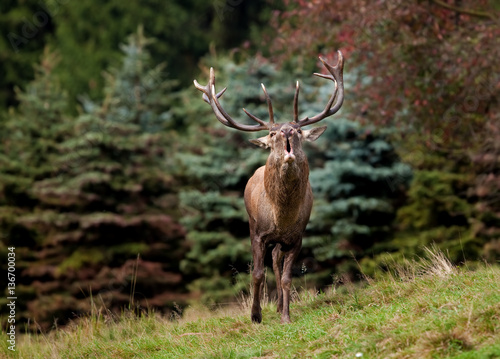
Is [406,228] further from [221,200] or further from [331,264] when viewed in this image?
[221,200]

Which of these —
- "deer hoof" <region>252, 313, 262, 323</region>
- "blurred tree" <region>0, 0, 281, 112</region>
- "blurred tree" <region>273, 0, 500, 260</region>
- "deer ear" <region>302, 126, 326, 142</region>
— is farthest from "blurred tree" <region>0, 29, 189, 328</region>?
"deer ear" <region>302, 126, 326, 142</region>

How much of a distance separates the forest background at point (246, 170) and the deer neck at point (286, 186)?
16.4ft

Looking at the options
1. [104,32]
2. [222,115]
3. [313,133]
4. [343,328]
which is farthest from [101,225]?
[343,328]

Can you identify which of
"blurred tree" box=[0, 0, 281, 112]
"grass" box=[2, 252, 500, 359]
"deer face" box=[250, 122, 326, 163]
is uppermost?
"blurred tree" box=[0, 0, 281, 112]

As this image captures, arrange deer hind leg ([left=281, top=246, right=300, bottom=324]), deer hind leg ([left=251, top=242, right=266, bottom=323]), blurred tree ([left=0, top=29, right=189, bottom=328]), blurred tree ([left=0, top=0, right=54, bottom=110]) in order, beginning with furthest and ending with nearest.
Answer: blurred tree ([left=0, top=0, right=54, bottom=110])
blurred tree ([left=0, top=29, right=189, bottom=328])
deer hind leg ([left=251, top=242, right=266, bottom=323])
deer hind leg ([left=281, top=246, right=300, bottom=324])

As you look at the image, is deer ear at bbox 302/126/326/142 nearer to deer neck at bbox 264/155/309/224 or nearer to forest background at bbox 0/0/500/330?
deer neck at bbox 264/155/309/224

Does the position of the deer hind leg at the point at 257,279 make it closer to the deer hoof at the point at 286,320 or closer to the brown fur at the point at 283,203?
the brown fur at the point at 283,203

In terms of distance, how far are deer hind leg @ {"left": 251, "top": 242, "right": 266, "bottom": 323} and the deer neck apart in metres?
0.40

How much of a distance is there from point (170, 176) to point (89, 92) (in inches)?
391

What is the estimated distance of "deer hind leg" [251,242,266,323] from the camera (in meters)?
7.30

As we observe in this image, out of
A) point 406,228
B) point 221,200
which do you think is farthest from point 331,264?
point 221,200

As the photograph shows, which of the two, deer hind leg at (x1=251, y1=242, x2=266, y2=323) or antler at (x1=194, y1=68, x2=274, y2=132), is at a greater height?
antler at (x1=194, y1=68, x2=274, y2=132)

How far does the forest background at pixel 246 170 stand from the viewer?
39.5ft

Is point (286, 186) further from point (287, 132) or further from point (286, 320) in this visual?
point (286, 320)
